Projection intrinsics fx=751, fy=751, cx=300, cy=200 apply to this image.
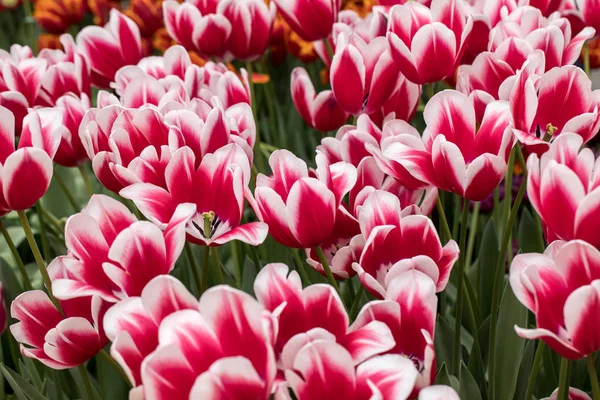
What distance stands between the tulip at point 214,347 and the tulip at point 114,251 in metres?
0.12

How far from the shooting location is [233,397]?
404mm

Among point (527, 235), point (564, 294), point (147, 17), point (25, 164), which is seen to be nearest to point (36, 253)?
point (25, 164)

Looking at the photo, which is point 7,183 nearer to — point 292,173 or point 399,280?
point 292,173

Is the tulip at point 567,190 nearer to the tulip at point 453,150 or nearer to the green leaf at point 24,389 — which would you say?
the tulip at point 453,150

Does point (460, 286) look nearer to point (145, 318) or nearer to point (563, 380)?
point (563, 380)

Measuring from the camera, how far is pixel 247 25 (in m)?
1.15

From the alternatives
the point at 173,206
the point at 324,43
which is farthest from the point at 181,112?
the point at 324,43

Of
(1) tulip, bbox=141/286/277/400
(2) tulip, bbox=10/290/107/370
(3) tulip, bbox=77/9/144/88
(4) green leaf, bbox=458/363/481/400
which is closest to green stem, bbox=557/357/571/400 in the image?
(4) green leaf, bbox=458/363/481/400

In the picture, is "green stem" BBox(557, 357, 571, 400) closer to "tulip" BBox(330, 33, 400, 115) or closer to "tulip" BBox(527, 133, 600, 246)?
"tulip" BBox(527, 133, 600, 246)

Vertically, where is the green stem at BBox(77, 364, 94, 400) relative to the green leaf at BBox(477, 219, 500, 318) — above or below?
above

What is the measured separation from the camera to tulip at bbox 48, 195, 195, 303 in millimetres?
543

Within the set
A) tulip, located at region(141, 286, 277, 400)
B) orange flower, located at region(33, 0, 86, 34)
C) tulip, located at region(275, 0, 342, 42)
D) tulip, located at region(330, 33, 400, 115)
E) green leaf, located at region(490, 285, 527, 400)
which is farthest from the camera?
orange flower, located at region(33, 0, 86, 34)

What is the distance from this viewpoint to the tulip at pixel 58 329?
597mm

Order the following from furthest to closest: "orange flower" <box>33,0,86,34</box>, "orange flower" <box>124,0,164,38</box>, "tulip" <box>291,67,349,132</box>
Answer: "orange flower" <box>33,0,86,34</box>
"orange flower" <box>124,0,164,38</box>
"tulip" <box>291,67,349,132</box>
